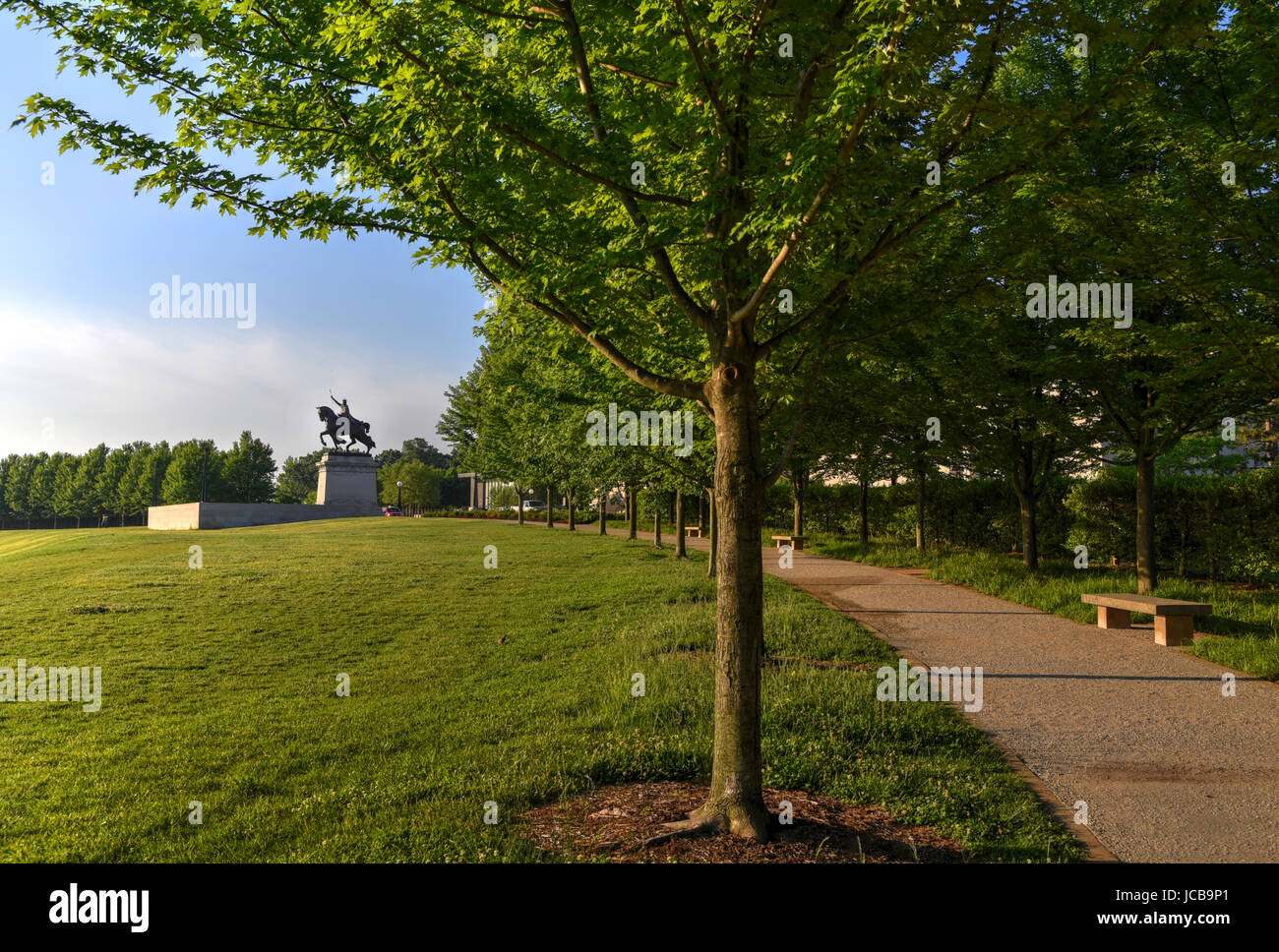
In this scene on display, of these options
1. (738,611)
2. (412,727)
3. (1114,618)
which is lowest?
(412,727)

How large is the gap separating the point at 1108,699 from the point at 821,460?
60.7 feet

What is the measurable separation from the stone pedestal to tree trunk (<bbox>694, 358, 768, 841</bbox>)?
50.9m

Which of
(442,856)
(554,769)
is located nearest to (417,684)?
(554,769)

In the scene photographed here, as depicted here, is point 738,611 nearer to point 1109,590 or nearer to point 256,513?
point 1109,590

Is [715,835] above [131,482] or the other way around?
the other way around

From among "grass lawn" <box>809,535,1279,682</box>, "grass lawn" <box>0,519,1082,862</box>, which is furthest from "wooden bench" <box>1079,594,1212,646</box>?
"grass lawn" <box>0,519,1082,862</box>

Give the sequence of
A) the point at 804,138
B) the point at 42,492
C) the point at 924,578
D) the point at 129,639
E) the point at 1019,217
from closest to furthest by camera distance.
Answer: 1. the point at 804,138
2. the point at 1019,217
3. the point at 129,639
4. the point at 924,578
5. the point at 42,492

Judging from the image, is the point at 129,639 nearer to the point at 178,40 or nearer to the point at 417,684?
the point at 417,684

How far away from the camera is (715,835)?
462cm

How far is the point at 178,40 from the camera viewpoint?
4.91m

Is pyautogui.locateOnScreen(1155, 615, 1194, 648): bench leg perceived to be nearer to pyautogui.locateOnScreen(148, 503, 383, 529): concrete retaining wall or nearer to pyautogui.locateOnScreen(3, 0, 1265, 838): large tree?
pyautogui.locateOnScreen(3, 0, 1265, 838): large tree

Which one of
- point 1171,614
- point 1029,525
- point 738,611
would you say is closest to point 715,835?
point 738,611

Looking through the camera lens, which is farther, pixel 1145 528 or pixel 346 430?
pixel 346 430

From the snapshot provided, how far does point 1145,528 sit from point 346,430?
174 ft
